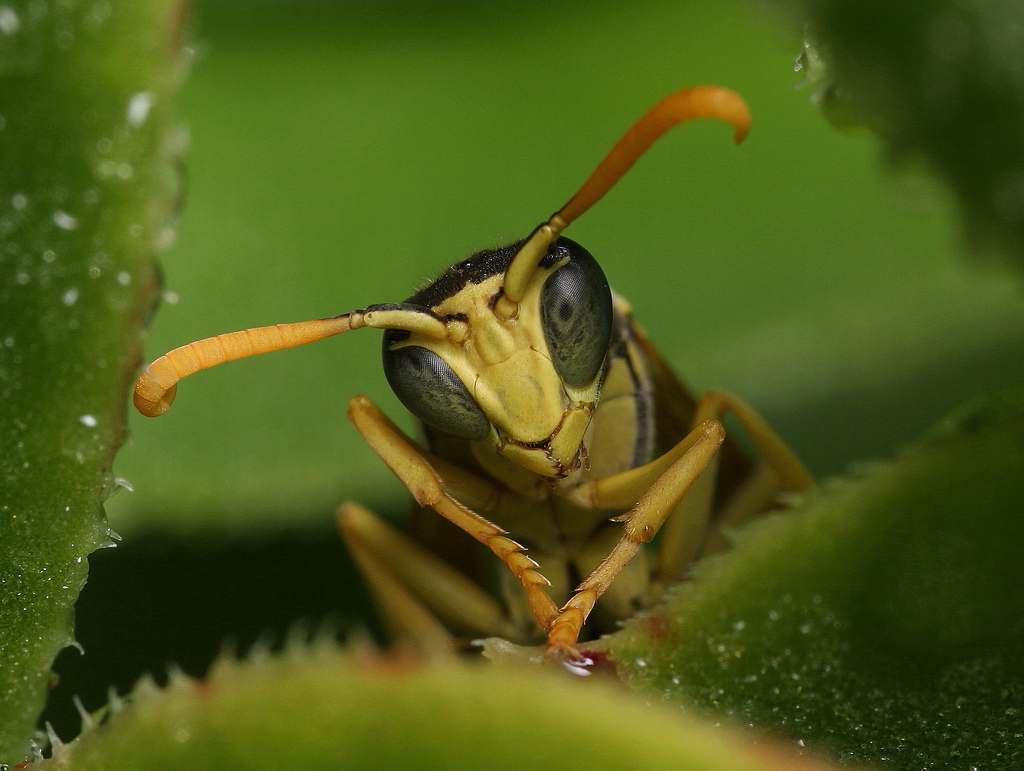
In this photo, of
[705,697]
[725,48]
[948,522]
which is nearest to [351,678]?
[705,697]

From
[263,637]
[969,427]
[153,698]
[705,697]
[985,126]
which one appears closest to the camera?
[985,126]

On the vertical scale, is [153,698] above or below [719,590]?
above

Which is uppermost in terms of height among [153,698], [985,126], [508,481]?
[985,126]

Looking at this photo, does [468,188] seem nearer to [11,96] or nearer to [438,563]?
[438,563]

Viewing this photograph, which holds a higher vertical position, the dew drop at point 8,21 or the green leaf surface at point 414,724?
the dew drop at point 8,21

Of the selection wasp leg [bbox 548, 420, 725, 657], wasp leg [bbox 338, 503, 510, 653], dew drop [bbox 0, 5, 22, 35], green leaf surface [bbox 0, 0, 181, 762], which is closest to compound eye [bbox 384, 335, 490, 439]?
wasp leg [bbox 548, 420, 725, 657]

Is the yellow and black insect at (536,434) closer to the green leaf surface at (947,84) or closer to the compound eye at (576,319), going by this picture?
the compound eye at (576,319)

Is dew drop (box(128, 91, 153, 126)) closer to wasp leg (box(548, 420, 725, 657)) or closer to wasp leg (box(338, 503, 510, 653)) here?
wasp leg (box(548, 420, 725, 657))

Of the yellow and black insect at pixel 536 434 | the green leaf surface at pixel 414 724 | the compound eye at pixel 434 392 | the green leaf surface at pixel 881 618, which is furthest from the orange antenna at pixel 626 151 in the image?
the green leaf surface at pixel 414 724

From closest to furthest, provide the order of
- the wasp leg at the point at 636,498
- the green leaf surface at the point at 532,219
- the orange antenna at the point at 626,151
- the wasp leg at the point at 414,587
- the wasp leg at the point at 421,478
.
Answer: the orange antenna at the point at 626,151
the wasp leg at the point at 636,498
the wasp leg at the point at 421,478
the wasp leg at the point at 414,587
the green leaf surface at the point at 532,219
